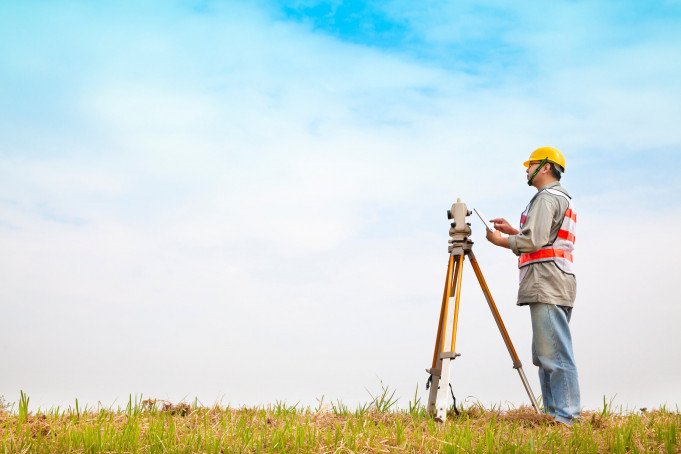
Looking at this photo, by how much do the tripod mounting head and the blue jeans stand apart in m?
1.10

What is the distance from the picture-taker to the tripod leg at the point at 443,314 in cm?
872

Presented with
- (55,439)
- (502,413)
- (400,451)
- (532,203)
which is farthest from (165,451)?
(532,203)

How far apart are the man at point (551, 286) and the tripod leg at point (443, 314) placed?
62 centimetres

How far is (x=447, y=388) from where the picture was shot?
8469 millimetres

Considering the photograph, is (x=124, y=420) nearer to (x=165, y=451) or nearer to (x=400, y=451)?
(x=165, y=451)

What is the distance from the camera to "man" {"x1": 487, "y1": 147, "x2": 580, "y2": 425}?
848 cm

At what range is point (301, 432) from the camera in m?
6.79

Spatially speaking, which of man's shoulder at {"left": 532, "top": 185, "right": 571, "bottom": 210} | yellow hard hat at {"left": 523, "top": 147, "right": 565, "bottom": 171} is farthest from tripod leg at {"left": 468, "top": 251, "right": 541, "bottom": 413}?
yellow hard hat at {"left": 523, "top": 147, "right": 565, "bottom": 171}

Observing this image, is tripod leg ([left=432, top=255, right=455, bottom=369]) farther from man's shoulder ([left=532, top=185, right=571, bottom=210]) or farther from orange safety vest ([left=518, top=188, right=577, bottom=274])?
man's shoulder ([left=532, top=185, right=571, bottom=210])

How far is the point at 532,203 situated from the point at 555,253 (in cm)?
70

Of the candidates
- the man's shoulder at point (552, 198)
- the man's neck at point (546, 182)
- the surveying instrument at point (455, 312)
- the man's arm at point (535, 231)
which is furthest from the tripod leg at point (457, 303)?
the man's neck at point (546, 182)

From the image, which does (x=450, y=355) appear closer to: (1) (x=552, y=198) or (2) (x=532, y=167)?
(1) (x=552, y=198)

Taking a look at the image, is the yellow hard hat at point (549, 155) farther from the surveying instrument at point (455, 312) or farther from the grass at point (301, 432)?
the grass at point (301, 432)

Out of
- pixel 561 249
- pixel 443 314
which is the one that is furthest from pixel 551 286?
pixel 443 314
